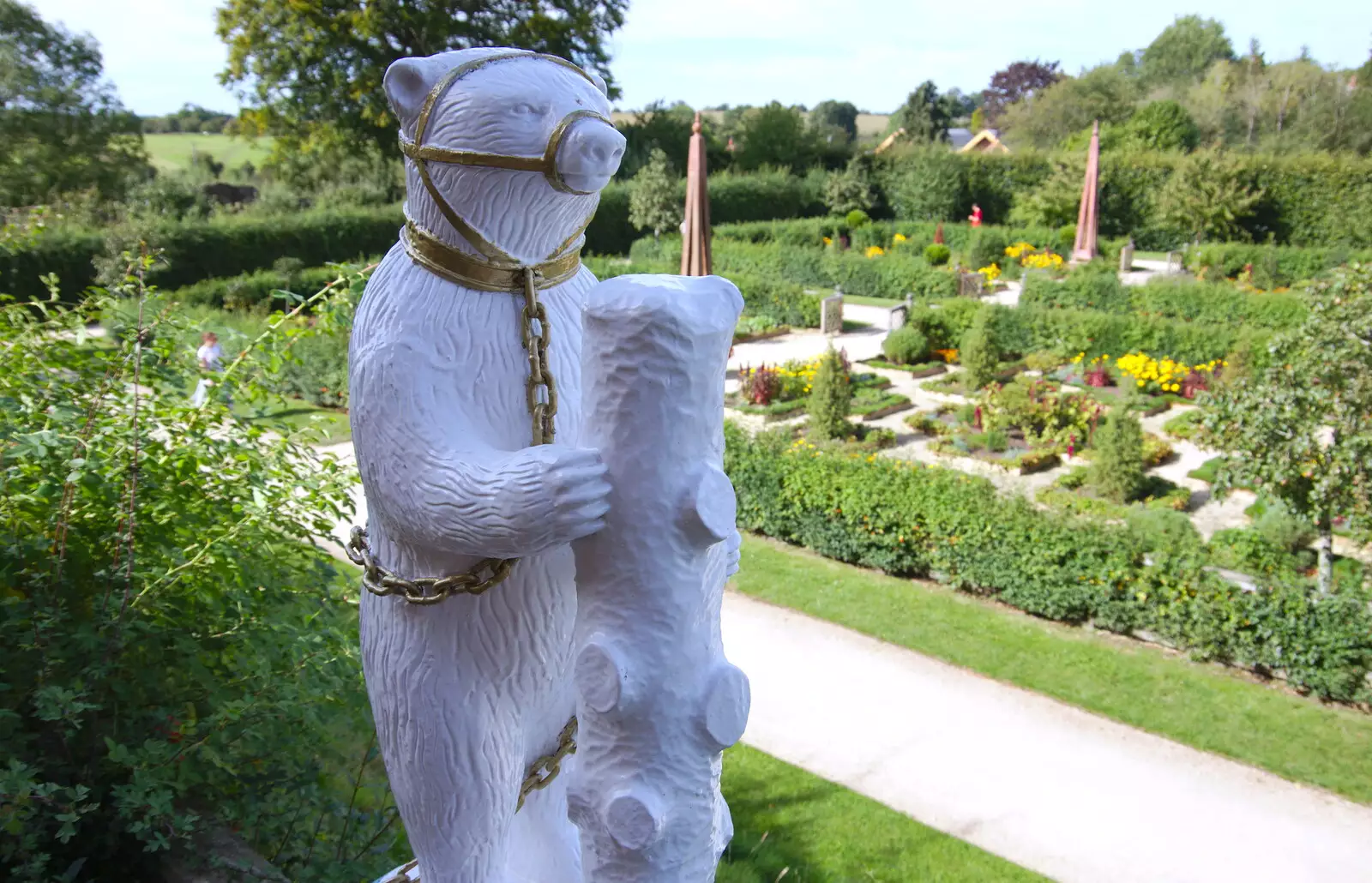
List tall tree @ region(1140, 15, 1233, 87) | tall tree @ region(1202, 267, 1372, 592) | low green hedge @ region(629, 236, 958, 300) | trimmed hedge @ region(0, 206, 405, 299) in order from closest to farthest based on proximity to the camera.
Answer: tall tree @ region(1202, 267, 1372, 592)
trimmed hedge @ region(0, 206, 405, 299)
low green hedge @ region(629, 236, 958, 300)
tall tree @ region(1140, 15, 1233, 87)

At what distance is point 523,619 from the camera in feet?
5.87

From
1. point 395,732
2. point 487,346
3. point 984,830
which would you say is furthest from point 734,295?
point 984,830

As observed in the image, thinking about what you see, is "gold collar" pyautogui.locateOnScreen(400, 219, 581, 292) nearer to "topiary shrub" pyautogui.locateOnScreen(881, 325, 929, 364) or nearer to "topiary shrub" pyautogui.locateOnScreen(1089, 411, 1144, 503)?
"topiary shrub" pyautogui.locateOnScreen(1089, 411, 1144, 503)

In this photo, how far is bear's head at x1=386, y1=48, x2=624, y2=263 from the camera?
1684 mm

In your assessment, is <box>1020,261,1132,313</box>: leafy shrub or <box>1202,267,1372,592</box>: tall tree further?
<box>1020,261,1132,313</box>: leafy shrub

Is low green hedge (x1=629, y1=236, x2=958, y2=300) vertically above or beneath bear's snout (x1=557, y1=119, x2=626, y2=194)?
beneath

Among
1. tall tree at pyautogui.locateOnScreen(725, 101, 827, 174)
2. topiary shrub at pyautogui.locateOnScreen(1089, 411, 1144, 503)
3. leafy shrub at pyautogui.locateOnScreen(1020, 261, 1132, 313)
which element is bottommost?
topiary shrub at pyautogui.locateOnScreen(1089, 411, 1144, 503)

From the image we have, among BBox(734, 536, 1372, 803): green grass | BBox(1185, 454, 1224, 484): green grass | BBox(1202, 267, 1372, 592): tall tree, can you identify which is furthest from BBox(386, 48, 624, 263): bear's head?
BBox(1185, 454, 1224, 484): green grass

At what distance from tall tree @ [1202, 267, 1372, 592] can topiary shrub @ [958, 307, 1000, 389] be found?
17.1ft

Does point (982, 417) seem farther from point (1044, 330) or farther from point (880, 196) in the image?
point (880, 196)

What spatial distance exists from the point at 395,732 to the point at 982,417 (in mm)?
10454

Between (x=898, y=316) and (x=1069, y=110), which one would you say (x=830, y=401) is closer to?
(x=898, y=316)

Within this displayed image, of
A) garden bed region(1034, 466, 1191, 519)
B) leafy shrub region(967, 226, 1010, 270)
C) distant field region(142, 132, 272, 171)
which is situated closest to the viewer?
garden bed region(1034, 466, 1191, 519)

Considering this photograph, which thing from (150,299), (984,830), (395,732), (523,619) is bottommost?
(984,830)
